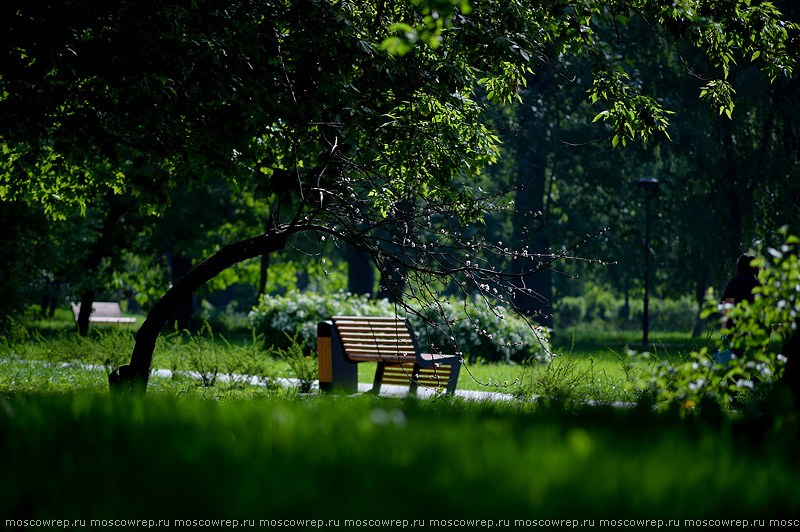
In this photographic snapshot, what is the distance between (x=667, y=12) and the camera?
6988 mm

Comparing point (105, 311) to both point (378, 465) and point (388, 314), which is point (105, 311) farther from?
point (378, 465)

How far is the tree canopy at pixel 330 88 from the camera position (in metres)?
7.12

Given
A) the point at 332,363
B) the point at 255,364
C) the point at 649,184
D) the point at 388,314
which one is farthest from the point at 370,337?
the point at 649,184

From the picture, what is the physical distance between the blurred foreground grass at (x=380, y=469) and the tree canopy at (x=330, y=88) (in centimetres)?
372

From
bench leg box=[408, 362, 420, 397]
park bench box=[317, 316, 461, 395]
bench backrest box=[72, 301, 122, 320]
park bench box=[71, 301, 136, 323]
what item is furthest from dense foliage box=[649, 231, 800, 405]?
bench backrest box=[72, 301, 122, 320]

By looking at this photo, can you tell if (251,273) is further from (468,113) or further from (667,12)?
(667,12)

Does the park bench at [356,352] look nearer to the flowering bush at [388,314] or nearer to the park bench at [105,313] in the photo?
the flowering bush at [388,314]

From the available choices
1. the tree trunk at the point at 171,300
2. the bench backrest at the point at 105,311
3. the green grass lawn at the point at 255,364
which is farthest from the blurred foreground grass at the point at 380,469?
the bench backrest at the point at 105,311

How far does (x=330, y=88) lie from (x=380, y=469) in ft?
17.0

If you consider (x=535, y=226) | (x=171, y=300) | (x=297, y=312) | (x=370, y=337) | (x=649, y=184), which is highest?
(x=649, y=184)

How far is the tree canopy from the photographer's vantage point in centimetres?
712

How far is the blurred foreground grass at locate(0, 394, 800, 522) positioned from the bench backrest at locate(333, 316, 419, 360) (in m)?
6.89

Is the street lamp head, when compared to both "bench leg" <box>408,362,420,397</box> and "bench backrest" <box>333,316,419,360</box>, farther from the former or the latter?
"bench backrest" <box>333,316,419,360</box>

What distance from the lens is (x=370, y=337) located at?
34.1 feet
